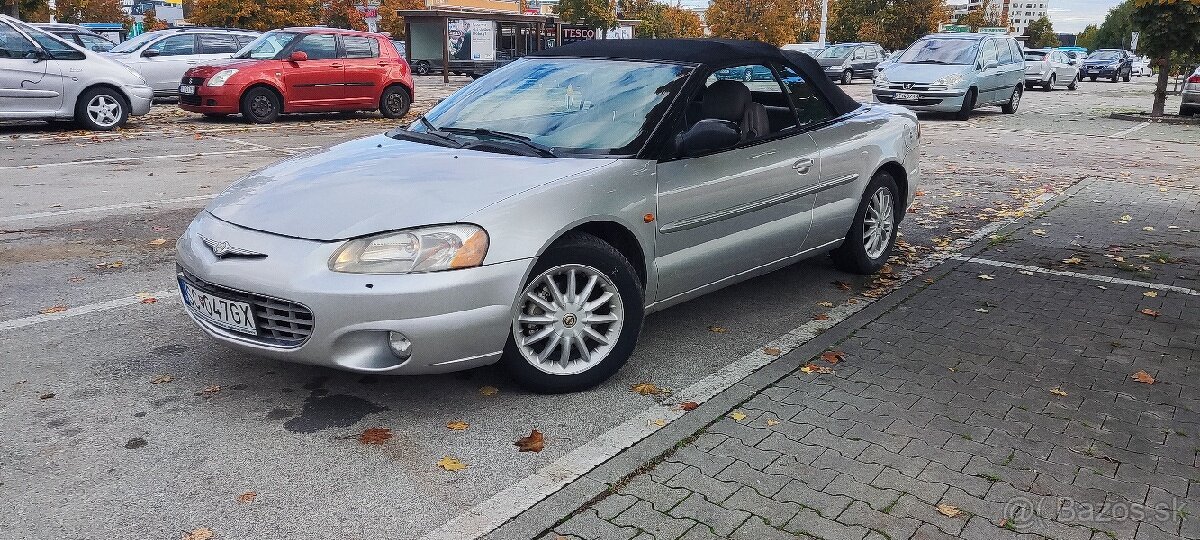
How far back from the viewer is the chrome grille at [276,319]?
371 cm

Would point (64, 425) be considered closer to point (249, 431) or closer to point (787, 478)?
point (249, 431)

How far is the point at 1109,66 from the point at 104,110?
1737 inches

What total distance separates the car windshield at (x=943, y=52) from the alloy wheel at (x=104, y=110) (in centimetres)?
1453

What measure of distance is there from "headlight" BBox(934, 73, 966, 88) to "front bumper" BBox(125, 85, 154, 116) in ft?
46.1

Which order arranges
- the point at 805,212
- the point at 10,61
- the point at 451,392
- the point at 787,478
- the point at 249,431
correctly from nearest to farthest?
the point at 787,478 < the point at 249,431 < the point at 451,392 < the point at 805,212 < the point at 10,61

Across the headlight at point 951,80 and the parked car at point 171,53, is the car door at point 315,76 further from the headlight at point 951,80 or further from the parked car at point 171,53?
the headlight at point 951,80

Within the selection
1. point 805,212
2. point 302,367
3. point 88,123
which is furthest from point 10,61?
point 805,212

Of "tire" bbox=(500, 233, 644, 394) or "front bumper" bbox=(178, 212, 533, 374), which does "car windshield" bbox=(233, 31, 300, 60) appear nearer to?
"front bumper" bbox=(178, 212, 533, 374)

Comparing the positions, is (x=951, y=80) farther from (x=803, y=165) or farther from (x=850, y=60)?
(x=850, y=60)

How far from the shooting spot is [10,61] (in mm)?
13008

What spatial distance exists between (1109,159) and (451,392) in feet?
39.0

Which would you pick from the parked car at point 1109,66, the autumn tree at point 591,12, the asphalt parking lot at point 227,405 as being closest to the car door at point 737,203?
the asphalt parking lot at point 227,405

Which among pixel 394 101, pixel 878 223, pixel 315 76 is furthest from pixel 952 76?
pixel 878 223

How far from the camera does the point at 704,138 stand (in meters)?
4.55
